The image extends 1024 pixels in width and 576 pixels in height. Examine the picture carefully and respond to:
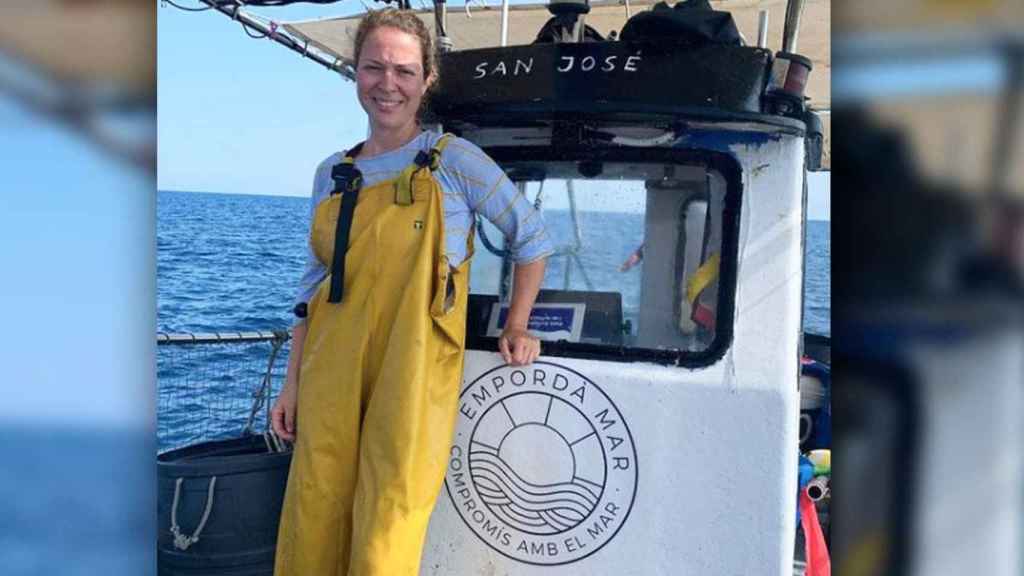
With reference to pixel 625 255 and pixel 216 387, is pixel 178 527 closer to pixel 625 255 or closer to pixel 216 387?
pixel 625 255

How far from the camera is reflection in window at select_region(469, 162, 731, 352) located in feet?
8.57

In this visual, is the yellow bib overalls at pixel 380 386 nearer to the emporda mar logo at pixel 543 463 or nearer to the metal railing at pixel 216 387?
the emporda mar logo at pixel 543 463

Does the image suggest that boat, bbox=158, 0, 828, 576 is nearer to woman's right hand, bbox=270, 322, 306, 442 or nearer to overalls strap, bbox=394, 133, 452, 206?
overalls strap, bbox=394, 133, 452, 206

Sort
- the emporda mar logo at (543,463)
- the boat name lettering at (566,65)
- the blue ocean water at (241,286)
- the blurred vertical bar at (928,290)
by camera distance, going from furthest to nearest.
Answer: the blue ocean water at (241,286) < the emporda mar logo at (543,463) < the boat name lettering at (566,65) < the blurred vertical bar at (928,290)

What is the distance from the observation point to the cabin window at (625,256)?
257 cm

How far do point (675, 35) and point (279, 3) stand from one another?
1639 mm

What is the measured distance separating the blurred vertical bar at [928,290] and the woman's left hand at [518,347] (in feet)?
5.60

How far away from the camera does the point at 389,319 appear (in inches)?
90.2

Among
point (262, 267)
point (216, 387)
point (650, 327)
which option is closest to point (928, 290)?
point (650, 327)

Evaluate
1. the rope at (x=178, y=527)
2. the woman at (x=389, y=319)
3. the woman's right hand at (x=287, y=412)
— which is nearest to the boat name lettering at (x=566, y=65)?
the woman at (x=389, y=319)

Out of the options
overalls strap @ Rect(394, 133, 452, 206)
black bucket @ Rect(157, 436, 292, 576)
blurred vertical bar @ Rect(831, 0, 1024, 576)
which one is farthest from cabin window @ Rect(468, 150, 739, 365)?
blurred vertical bar @ Rect(831, 0, 1024, 576)

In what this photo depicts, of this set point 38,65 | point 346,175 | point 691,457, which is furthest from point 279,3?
point 38,65

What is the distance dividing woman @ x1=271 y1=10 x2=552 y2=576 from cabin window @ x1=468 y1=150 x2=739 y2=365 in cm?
27

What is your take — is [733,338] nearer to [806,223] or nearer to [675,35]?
[806,223]
